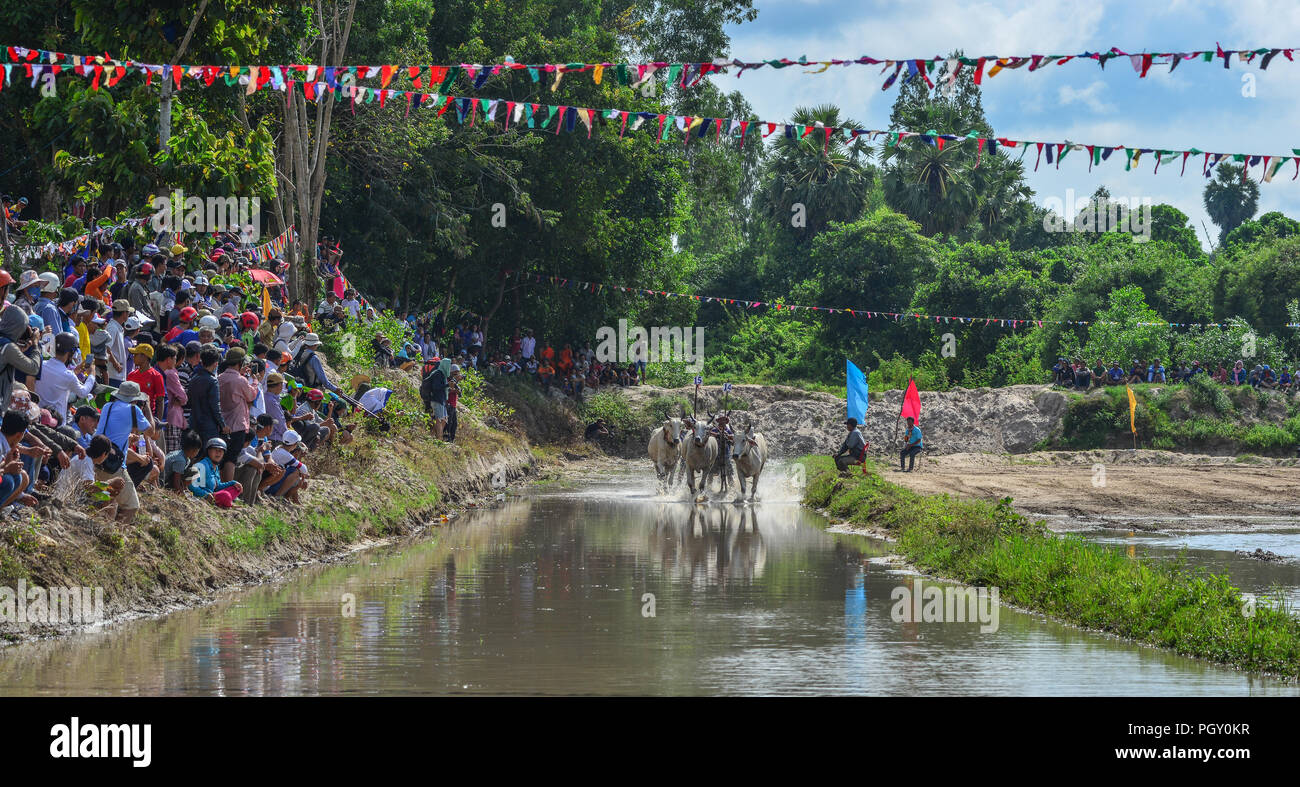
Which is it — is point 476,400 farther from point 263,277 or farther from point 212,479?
point 212,479

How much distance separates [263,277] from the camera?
25844 millimetres

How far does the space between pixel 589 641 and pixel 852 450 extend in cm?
1802

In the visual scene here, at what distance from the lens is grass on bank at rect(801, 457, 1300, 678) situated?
499 inches

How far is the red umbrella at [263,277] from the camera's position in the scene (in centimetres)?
2567

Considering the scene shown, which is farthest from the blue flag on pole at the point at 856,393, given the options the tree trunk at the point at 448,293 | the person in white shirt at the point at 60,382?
the person in white shirt at the point at 60,382

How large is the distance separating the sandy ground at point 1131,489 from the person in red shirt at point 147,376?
53.6 feet

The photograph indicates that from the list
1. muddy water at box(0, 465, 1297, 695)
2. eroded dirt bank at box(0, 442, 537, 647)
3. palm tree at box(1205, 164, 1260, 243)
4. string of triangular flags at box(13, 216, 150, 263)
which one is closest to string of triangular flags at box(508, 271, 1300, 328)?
eroded dirt bank at box(0, 442, 537, 647)

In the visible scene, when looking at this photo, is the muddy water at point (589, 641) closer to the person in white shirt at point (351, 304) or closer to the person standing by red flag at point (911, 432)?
the person in white shirt at point (351, 304)

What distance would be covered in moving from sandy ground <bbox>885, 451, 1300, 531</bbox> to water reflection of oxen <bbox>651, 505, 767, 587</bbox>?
18.0 ft

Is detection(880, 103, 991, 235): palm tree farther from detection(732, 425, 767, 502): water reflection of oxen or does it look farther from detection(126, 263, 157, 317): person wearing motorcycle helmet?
detection(126, 263, 157, 317): person wearing motorcycle helmet

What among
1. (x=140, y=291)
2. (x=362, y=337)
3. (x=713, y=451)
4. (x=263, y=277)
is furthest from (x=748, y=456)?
(x=140, y=291)

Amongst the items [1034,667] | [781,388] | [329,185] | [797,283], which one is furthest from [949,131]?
[1034,667]
